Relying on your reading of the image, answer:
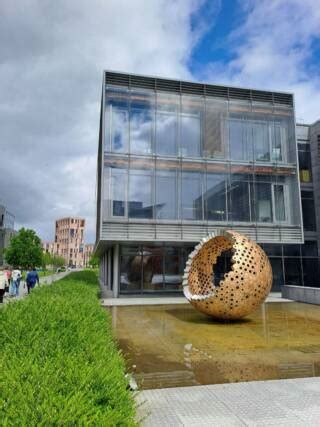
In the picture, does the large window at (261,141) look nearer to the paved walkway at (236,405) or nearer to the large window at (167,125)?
the large window at (167,125)

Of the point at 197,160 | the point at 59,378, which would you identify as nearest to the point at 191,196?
the point at 197,160

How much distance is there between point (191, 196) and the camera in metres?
21.3

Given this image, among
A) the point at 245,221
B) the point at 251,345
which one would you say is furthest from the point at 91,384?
the point at 245,221

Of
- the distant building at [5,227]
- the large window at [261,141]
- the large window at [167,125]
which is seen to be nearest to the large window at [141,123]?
the large window at [167,125]

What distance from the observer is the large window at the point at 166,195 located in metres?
20.6

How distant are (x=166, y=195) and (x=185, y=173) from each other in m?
1.87

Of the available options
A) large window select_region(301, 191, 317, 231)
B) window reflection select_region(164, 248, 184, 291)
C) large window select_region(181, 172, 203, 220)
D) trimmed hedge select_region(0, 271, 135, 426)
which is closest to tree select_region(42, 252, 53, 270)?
window reflection select_region(164, 248, 184, 291)

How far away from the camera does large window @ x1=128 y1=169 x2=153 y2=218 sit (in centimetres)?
2023

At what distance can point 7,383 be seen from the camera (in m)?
2.99

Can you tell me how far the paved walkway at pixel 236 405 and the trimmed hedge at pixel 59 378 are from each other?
1031 millimetres

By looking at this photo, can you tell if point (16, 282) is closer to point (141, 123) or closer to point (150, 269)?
point (150, 269)

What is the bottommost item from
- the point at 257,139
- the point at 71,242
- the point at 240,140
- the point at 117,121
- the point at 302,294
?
the point at 302,294

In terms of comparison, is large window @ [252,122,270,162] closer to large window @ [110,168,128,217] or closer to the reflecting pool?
large window @ [110,168,128,217]

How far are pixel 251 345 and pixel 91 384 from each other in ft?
20.7
